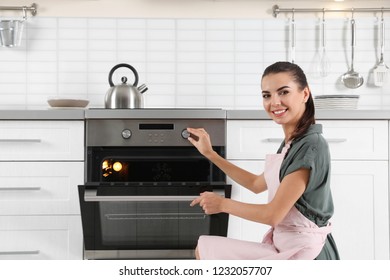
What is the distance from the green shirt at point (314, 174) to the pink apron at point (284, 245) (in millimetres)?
22

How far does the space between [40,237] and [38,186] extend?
9.0 inches

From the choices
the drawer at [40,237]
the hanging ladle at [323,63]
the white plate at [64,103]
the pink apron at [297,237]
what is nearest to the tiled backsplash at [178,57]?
the hanging ladle at [323,63]

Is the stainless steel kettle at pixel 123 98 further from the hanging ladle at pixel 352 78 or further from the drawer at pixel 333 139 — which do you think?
the hanging ladle at pixel 352 78

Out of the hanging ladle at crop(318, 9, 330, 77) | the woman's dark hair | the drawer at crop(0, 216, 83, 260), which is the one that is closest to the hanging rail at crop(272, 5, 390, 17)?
the hanging ladle at crop(318, 9, 330, 77)

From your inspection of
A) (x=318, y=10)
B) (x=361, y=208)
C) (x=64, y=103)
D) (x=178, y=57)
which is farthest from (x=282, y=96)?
(x=318, y=10)

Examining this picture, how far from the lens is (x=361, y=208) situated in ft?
9.67

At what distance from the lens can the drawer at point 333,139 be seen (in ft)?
9.60

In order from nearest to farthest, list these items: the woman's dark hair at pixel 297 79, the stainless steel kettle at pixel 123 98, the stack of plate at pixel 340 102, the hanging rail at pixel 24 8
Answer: the woman's dark hair at pixel 297 79 → the stainless steel kettle at pixel 123 98 → the stack of plate at pixel 340 102 → the hanging rail at pixel 24 8

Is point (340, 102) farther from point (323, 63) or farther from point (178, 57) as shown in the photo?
point (178, 57)

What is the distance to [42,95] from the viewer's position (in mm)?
3498

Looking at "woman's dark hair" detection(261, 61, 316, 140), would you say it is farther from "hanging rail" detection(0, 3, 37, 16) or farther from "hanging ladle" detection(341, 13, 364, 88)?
"hanging rail" detection(0, 3, 37, 16)

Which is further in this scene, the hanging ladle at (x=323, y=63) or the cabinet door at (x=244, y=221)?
the hanging ladle at (x=323, y=63)
